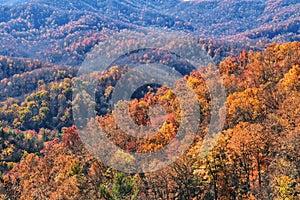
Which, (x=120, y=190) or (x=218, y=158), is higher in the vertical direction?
(x=218, y=158)

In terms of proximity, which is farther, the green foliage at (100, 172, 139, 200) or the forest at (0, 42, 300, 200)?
the green foliage at (100, 172, 139, 200)

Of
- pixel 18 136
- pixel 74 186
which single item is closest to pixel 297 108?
pixel 74 186

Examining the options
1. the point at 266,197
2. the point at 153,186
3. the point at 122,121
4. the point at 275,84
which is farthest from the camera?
the point at 122,121

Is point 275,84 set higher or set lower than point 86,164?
higher

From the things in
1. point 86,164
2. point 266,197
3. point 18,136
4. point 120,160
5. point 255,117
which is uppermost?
point 255,117

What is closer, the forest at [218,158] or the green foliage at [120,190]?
the forest at [218,158]

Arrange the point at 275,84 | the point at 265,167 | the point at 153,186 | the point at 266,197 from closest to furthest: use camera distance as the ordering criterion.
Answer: the point at 266,197 → the point at 265,167 → the point at 153,186 → the point at 275,84

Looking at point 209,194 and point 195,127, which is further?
point 195,127

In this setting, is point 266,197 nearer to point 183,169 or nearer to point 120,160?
point 183,169

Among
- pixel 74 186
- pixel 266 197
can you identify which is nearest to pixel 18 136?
pixel 74 186
